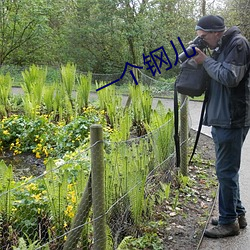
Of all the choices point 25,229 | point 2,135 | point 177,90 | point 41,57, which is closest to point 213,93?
point 177,90

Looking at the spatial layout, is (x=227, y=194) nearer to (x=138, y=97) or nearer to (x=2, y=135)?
(x=138, y=97)

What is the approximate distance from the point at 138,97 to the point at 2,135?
89.4 inches

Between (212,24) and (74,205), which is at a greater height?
(212,24)

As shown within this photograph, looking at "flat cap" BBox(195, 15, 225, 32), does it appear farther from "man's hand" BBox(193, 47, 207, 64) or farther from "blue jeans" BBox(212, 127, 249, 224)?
"blue jeans" BBox(212, 127, 249, 224)

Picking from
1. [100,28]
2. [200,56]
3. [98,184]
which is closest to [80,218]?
[98,184]

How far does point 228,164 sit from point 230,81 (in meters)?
0.72

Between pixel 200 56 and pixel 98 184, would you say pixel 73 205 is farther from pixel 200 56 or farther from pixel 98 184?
pixel 200 56

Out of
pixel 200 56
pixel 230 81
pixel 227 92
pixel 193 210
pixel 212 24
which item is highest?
pixel 212 24

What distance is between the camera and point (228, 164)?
3180 millimetres

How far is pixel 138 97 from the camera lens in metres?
6.50

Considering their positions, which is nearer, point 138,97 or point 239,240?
point 239,240

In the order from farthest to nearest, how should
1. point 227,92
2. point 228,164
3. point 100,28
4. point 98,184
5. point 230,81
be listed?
point 100,28, point 228,164, point 227,92, point 230,81, point 98,184

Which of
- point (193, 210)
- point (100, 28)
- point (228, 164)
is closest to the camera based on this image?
point (228, 164)

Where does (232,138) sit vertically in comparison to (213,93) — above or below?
below
